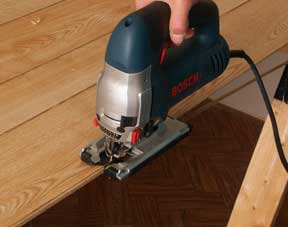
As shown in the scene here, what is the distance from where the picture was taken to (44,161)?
819mm

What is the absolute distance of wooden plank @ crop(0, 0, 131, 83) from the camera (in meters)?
1.01

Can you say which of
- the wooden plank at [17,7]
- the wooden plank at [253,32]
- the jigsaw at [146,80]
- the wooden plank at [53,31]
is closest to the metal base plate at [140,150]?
the jigsaw at [146,80]

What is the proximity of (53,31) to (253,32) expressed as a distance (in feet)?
1.35

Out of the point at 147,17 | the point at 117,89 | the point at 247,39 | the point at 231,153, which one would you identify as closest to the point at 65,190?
the point at 117,89

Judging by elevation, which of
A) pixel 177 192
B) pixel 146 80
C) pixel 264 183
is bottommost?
pixel 177 192

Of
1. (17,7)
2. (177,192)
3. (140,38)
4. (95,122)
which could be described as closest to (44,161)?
(95,122)

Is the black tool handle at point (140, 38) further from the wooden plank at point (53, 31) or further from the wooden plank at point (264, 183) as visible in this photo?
the wooden plank at point (264, 183)

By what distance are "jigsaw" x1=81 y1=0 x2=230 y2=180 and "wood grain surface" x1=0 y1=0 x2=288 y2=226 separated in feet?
0.16

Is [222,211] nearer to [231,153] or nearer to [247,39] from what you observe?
[231,153]

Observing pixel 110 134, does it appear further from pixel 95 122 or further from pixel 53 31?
Result: pixel 53 31

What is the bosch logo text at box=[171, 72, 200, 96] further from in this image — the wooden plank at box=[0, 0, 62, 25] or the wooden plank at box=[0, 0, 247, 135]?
the wooden plank at box=[0, 0, 62, 25]

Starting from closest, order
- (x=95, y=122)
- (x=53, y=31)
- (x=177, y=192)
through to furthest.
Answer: (x=95, y=122)
(x=53, y=31)
(x=177, y=192)

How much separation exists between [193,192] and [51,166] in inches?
44.5

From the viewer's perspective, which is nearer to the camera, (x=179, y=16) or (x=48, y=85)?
(x=179, y=16)
